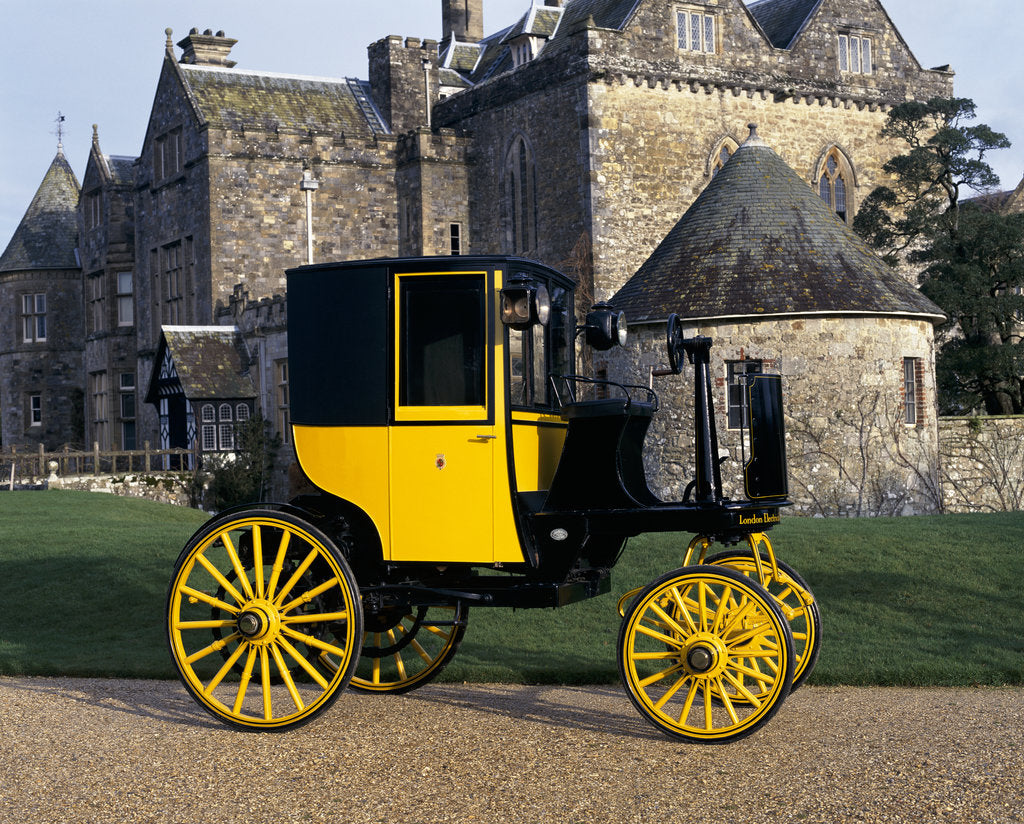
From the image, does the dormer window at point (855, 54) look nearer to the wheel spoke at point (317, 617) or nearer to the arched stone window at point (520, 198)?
the arched stone window at point (520, 198)

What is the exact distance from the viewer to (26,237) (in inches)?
1822

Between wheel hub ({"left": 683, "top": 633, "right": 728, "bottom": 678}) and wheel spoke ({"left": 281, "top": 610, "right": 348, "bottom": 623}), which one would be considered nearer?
wheel hub ({"left": 683, "top": 633, "right": 728, "bottom": 678})

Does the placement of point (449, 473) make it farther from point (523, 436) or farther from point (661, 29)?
point (661, 29)

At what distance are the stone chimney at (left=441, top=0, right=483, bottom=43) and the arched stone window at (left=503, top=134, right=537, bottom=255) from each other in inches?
444

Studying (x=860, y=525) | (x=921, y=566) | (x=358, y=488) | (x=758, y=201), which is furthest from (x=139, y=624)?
(x=758, y=201)

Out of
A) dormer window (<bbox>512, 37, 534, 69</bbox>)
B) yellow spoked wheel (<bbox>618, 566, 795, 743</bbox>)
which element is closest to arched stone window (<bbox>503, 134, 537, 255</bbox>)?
dormer window (<bbox>512, 37, 534, 69</bbox>)

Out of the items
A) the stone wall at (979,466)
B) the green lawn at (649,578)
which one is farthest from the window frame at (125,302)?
the green lawn at (649,578)

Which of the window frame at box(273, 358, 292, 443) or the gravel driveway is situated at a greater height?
the window frame at box(273, 358, 292, 443)

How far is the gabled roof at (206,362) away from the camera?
33719 mm

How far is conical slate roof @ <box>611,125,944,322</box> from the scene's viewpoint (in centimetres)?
2205

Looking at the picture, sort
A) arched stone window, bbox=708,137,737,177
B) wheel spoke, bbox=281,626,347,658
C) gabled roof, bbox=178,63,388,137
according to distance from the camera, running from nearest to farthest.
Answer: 1. wheel spoke, bbox=281,626,347,658
2. arched stone window, bbox=708,137,737,177
3. gabled roof, bbox=178,63,388,137

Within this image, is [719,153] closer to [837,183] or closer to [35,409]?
[837,183]

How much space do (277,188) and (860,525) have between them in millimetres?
24050

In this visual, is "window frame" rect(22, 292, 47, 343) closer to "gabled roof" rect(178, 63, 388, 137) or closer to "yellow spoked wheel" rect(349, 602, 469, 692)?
"gabled roof" rect(178, 63, 388, 137)
